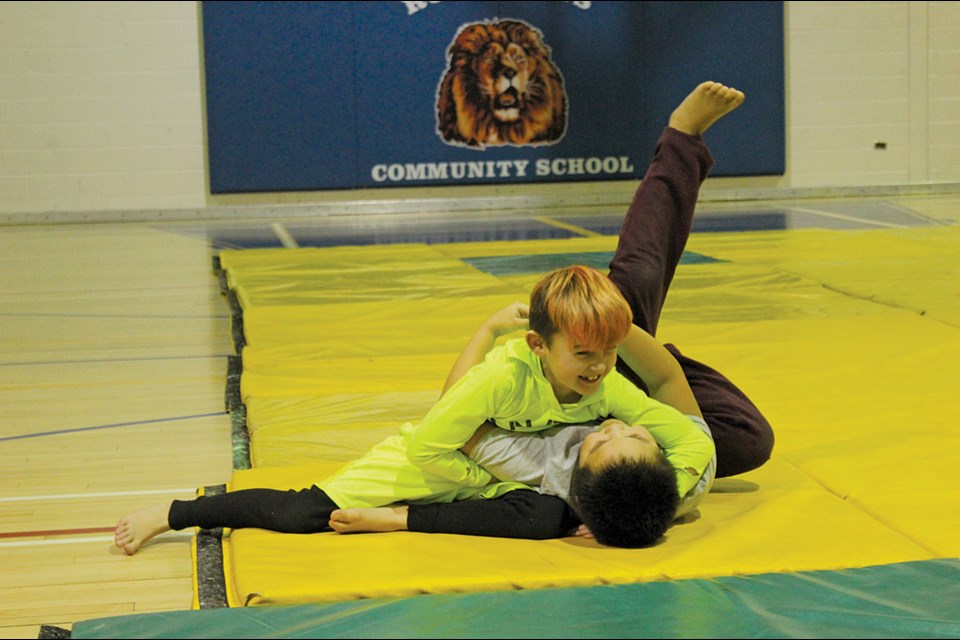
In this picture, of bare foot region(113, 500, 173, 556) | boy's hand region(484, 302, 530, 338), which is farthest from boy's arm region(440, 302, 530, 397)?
bare foot region(113, 500, 173, 556)

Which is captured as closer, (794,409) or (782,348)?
(794,409)

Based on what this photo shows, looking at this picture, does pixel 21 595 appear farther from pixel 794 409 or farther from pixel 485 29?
pixel 485 29

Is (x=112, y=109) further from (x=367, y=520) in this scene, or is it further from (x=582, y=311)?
(x=582, y=311)

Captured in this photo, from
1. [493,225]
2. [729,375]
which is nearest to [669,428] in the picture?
[729,375]

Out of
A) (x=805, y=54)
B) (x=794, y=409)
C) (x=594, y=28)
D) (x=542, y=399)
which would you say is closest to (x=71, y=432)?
(x=542, y=399)

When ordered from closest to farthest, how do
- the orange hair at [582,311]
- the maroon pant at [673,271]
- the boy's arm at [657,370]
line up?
the orange hair at [582,311]
the boy's arm at [657,370]
the maroon pant at [673,271]

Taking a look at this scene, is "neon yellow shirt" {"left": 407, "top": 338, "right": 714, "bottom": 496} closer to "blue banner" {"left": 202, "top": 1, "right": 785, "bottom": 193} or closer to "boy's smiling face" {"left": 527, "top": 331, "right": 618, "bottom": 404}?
"boy's smiling face" {"left": 527, "top": 331, "right": 618, "bottom": 404}

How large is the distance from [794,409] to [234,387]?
1.63 meters

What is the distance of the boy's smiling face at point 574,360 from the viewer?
217 cm

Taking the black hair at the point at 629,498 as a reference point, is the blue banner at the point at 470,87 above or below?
above

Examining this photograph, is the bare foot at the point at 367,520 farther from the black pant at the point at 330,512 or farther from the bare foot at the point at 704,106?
the bare foot at the point at 704,106

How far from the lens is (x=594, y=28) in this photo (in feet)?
35.4

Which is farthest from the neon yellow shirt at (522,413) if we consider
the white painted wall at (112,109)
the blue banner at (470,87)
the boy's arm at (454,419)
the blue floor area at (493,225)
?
the blue banner at (470,87)

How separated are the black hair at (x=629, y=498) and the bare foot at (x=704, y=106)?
1030 mm
